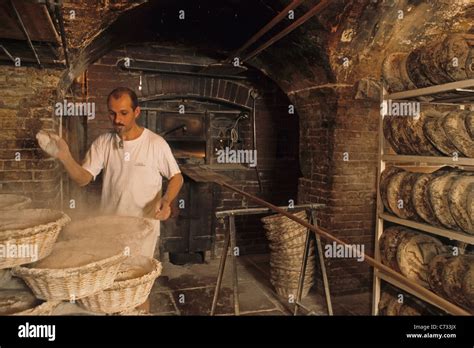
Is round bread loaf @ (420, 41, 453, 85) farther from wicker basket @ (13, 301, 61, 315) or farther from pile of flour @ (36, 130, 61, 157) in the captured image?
wicker basket @ (13, 301, 61, 315)

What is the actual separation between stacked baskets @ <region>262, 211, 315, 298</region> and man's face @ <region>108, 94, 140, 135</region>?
1.67 metres

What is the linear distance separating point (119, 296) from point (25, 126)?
203 cm

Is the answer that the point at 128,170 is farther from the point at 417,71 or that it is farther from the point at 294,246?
the point at 417,71

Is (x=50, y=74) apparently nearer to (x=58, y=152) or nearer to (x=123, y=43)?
(x=58, y=152)

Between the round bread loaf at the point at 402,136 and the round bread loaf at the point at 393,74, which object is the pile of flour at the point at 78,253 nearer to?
the round bread loaf at the point at 402,136

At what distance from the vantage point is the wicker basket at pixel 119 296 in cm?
149

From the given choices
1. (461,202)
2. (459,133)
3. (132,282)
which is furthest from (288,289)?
(132,282)

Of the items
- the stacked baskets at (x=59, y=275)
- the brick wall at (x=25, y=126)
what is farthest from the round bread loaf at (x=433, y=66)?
the brick wall at (x=25, y=126)

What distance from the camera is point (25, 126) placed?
2.91 meters

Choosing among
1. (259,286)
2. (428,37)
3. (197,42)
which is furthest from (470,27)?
(259,286)

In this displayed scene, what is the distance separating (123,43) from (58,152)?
8.62 feet

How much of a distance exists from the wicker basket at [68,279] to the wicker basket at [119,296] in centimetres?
8

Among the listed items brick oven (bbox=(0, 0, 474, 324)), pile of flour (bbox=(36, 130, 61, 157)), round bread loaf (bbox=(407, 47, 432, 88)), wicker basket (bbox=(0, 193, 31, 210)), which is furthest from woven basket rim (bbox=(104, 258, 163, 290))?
round bread loaf (bbox=(407, 47, 432, 88))

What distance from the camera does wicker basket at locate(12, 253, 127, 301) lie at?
133cm
